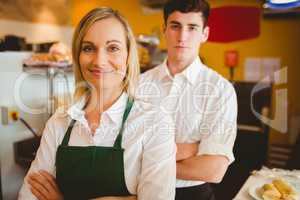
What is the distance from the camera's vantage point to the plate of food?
4.46 feet

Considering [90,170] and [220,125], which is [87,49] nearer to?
[90,170]

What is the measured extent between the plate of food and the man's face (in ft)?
2.37

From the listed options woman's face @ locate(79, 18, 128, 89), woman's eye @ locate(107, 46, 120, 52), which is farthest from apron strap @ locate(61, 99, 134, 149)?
woman's eye @ locate(107, 46, 120, 52)

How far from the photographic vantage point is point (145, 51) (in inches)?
141

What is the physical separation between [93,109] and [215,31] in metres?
3.52

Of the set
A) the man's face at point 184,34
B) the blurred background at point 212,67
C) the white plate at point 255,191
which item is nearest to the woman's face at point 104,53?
the man's face at point 184,34

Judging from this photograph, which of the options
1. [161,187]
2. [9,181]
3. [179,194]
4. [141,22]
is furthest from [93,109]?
[141,22]

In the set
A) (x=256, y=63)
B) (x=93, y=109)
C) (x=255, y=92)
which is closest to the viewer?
(x=93, y=109)

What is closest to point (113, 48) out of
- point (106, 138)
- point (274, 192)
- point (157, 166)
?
point (106, 138)

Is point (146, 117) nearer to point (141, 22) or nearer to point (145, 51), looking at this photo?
point (145, 51)

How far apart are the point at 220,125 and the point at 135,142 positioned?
52 cm

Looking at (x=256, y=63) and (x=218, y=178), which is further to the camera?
(x=256, y=63)

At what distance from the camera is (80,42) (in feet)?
3.80

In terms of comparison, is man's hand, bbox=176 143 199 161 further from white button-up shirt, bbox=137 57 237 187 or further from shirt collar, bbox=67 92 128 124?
shirt collar, bbox=67 92 128 124
